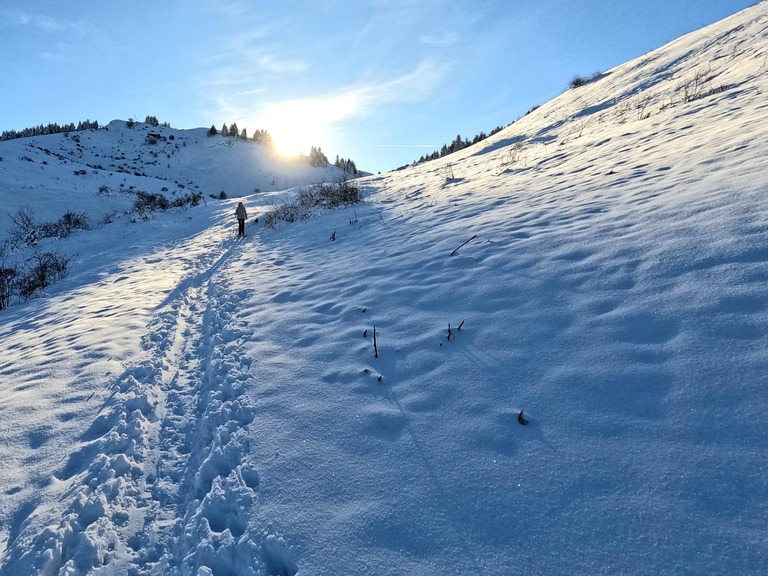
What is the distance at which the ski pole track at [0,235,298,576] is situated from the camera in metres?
2.28

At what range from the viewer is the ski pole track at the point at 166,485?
228cm

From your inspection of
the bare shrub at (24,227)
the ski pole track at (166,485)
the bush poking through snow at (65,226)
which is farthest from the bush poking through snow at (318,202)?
the bare shrub at (24,227)

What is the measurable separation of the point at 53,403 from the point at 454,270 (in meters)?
4.99

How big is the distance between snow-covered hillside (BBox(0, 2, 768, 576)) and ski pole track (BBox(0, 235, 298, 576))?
17 millimetres

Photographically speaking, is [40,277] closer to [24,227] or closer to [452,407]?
[24,227]

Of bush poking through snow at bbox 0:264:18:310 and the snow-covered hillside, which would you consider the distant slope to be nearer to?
bush poking through snow at bbox 0:264:18:310

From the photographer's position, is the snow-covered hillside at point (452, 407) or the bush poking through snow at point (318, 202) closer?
the snow-covered hillside at point (452, 407)

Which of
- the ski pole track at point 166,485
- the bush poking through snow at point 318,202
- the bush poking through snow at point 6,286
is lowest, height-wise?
the ski pole track at point 166,485

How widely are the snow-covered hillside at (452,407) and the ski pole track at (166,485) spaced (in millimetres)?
17

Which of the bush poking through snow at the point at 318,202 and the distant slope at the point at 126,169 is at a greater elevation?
the distant slope at the point at 126,169

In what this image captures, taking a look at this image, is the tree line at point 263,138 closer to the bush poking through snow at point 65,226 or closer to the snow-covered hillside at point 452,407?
the bush poking through snow at point 65,226

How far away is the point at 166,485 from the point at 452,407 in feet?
7.91

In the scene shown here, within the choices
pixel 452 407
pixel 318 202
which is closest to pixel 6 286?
pixel 318 202

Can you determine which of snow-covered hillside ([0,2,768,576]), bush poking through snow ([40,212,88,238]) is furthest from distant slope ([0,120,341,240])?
snow-covered hillside ([0,2,768,576])
